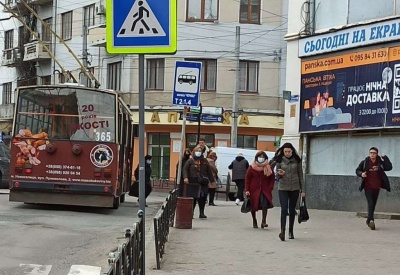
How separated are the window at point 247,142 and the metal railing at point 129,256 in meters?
37.7

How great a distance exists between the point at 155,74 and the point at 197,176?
27542mm

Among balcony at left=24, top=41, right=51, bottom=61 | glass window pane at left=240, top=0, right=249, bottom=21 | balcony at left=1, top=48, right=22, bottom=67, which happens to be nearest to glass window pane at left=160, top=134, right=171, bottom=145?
glass window pane at left=240, top=0, right=249, bottom=21

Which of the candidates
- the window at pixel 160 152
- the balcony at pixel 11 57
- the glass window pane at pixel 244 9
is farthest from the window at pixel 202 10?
the balcony at pixel 11 57

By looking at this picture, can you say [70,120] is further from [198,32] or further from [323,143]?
[198,32]

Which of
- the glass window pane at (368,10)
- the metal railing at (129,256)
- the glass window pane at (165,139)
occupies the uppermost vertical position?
the glass window pane at (368,10)

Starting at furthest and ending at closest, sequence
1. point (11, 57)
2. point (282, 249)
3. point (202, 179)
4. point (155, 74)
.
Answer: point (11, 57)
point (155, 74)
point (202, 179)
point (282, 249)

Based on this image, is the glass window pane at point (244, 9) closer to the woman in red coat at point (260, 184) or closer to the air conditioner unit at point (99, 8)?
the air conditioner unit at point (99, 8)

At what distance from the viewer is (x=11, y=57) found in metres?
59.0

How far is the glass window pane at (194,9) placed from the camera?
46.6 m

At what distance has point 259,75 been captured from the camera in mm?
46438

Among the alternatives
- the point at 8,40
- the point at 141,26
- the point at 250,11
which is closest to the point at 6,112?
the point at 8,40

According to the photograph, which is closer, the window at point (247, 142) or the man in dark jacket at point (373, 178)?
the man in dark jacket at point (373, 178)

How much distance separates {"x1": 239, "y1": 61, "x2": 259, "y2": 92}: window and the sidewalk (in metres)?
27.3

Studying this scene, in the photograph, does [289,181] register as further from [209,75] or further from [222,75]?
[209,75]
